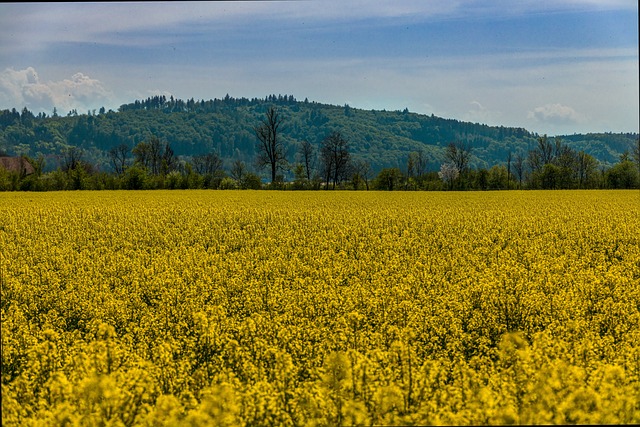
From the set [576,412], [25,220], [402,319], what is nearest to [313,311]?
[402,319]

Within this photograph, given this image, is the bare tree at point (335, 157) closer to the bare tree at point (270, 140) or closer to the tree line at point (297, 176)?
the tree line at point (297, 176)

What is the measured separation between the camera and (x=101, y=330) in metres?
7.80

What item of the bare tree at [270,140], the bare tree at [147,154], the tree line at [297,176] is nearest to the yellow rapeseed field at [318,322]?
the tree line at [297,176]

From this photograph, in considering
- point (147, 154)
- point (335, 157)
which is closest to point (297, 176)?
point (335, 157)

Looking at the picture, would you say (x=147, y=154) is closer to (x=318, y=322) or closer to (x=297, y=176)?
(x=297, y=176)

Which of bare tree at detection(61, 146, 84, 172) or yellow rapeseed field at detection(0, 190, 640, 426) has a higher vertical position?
bare tree at detection(61, 146, 84, 172)

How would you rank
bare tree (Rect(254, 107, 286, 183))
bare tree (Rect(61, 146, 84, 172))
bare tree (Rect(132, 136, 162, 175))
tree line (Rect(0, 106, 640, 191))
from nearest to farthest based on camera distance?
1. tree line (Rect(0, 106, 640, 191))
2. bare tree (Rect(61, 146, 84, 172))
3. bare tree (Rect(254, 107, 286, 183))
4. bare tree (Rect(132, 136, 162, 175))

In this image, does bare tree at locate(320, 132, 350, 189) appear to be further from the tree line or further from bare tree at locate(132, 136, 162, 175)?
bare tree at locate(132, 136, 162, 175)

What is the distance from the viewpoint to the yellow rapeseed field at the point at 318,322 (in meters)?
6.80

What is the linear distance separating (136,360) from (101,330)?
76.6 inches

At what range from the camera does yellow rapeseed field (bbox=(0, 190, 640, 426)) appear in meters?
6.80

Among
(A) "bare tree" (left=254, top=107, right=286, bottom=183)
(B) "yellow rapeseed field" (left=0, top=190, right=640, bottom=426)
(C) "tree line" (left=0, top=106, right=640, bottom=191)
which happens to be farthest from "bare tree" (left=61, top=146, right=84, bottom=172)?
(B) "yellow rapeseed field" (left=0, top=190, right=640, bottom=426)

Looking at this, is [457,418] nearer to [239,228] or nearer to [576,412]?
[576,412]

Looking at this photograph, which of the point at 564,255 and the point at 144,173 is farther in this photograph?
the point at 144,173
